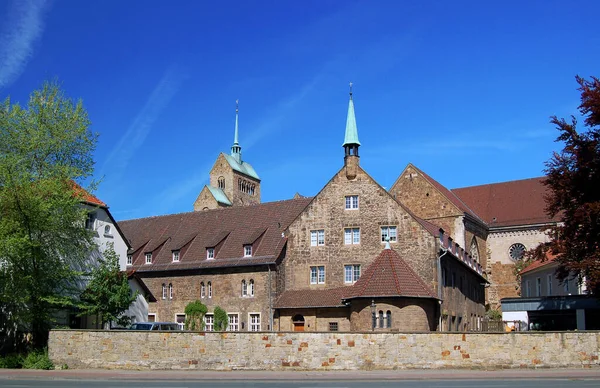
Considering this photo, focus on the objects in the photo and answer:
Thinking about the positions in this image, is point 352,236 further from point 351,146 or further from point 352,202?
point 351,146

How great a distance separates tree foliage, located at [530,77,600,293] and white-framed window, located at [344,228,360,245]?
504 inches

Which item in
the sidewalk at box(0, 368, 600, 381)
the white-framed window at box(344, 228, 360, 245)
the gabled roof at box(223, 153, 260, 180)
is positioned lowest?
the sidewalk at box(0, 368, 600, 381)

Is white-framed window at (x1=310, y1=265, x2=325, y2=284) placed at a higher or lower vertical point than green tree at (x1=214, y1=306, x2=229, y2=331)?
higher

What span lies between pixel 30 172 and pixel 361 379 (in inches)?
763

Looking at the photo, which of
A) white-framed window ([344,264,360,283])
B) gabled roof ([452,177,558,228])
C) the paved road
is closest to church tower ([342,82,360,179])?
white-framed window ([344,264,360,283])

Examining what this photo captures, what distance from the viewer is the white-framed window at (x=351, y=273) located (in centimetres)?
4422

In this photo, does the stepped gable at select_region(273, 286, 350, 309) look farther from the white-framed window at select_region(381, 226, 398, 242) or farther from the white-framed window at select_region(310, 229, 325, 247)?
the white-framed window at select_region(381, 226, 398, 242)

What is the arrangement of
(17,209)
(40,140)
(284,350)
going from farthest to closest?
(40,140), (17,209), (284,350)

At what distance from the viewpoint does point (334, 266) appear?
4491cm

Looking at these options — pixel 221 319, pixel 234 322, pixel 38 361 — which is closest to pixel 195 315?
pixel 221 319

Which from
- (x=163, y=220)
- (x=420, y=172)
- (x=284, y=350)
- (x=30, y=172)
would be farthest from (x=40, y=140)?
(x=420, y=172)

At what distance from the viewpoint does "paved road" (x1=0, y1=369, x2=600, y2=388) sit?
71.1ft

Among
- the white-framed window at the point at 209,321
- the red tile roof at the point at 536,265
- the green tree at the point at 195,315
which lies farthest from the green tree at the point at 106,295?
the red tile roof at the point at 536,265

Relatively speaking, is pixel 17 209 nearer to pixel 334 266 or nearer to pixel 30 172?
pixel 30 172
